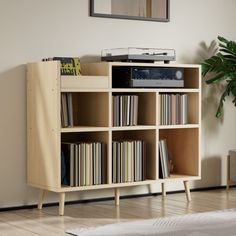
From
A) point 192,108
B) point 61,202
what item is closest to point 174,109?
point 192,108

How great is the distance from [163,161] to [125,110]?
52cm

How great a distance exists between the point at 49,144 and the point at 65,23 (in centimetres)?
97

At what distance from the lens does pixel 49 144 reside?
4570 mm

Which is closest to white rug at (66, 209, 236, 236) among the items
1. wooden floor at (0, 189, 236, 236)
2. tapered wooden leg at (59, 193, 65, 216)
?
wooden floor at (0, 189, 236, 236)

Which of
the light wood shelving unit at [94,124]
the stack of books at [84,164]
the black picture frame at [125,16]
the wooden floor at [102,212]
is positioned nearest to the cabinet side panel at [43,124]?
the light wood shelving unit at [94,124]

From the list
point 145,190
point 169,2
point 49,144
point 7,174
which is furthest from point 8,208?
point 169,2

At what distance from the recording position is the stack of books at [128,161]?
4.79 metres

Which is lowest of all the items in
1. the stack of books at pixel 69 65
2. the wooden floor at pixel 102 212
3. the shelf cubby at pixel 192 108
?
the wooden floor at pixel 102 212

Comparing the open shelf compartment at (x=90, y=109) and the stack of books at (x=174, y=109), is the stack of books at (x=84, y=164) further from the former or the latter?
the stack of books at (x=174, y=109)

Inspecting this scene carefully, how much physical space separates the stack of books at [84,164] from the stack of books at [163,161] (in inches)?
20.5

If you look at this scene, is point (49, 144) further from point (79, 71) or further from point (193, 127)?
point (193, 127)

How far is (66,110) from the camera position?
15.1 feet

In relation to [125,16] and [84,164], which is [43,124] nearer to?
[84,164]

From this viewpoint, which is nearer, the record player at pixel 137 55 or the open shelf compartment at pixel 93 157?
the open shelf compartment at pixel 93 157
